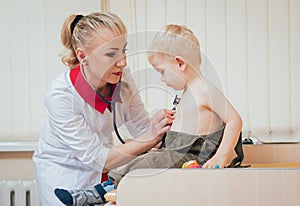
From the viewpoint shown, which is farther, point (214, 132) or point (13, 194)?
point (13, 194)

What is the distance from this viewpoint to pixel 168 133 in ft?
4.82

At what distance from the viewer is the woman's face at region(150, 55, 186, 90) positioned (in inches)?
54.8

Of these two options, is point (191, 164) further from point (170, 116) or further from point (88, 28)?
point (88, 28)

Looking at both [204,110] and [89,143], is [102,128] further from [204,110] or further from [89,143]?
[204,110]

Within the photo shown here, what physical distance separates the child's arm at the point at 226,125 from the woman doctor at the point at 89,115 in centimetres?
14

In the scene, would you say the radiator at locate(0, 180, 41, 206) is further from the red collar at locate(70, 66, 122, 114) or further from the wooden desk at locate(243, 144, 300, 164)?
the wooden desk at locate(243, 144, 300, 164)

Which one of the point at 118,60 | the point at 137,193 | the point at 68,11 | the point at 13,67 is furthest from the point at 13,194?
the point at 137,193

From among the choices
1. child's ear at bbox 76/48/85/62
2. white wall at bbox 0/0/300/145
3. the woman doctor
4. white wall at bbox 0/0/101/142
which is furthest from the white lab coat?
white wall at bbox 0/0/101/142

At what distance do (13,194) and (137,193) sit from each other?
1470mm

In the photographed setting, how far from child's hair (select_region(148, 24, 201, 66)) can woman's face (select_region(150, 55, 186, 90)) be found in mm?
16

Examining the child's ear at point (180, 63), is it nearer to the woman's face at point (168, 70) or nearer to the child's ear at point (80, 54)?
the woman's face at point (168, 70)

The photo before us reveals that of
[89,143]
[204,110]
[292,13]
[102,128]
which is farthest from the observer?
[292,13]

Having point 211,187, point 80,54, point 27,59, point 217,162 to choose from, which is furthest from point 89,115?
point 27,59

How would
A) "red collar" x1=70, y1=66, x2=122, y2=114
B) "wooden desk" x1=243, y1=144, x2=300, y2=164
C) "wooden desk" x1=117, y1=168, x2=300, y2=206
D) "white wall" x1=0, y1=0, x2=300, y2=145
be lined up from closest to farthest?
"wooden desk" x1=117, y1=168, x2=300, y2=206 < "red collar" x1=70, y1=66, x2=122, y2=114 < "wooden desk" x1=243, y1=144, x2=300, y2=164 < "white wall" x1=0, y1=0, x2=300, y2=145
